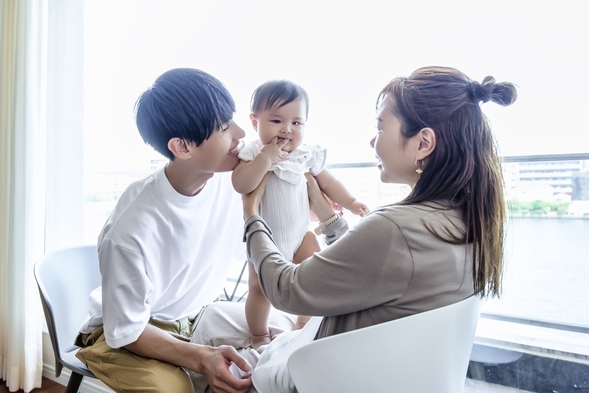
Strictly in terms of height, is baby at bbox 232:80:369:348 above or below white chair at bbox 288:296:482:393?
above

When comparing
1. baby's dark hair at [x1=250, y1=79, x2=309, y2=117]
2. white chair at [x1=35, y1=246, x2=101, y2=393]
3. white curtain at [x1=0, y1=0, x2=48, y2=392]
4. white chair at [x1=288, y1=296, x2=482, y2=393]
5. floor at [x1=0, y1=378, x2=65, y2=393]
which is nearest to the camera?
white chair at [x1=288, y1=296, x2=482, y2=393]

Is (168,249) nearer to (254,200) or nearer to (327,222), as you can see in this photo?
(254,200)

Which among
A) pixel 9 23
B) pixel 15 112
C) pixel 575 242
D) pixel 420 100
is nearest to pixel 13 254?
pixel 15 112

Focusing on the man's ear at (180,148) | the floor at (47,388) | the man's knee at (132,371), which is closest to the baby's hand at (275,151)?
the man's ear at (180,148)

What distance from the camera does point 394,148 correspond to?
93 cm

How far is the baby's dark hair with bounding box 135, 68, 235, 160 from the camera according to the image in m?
1.18

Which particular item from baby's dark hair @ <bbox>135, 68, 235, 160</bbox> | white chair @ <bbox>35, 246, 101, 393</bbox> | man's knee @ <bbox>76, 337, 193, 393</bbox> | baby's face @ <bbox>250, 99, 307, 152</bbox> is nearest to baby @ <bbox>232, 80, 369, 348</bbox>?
baby's face @ <bbox>250, 99, 307, 152</bbox>

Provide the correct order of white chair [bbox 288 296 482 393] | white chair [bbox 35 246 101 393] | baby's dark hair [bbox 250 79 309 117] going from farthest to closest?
white chair [bbox 35 246 101 393], baby's dark hair [bbox 250 79 309 117], white chair [bbox 288 296 482 393]

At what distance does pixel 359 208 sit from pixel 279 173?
0.86ft

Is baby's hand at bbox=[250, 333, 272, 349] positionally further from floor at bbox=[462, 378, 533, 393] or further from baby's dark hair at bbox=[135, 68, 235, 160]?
floor at bbox=[462, 378, 533, 393]

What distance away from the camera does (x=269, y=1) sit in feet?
6.01

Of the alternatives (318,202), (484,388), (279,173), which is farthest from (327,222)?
(484,388)

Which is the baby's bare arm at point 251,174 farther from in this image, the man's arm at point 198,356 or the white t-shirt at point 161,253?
the man's arm at point 198,356

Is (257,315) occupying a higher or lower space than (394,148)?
lower
